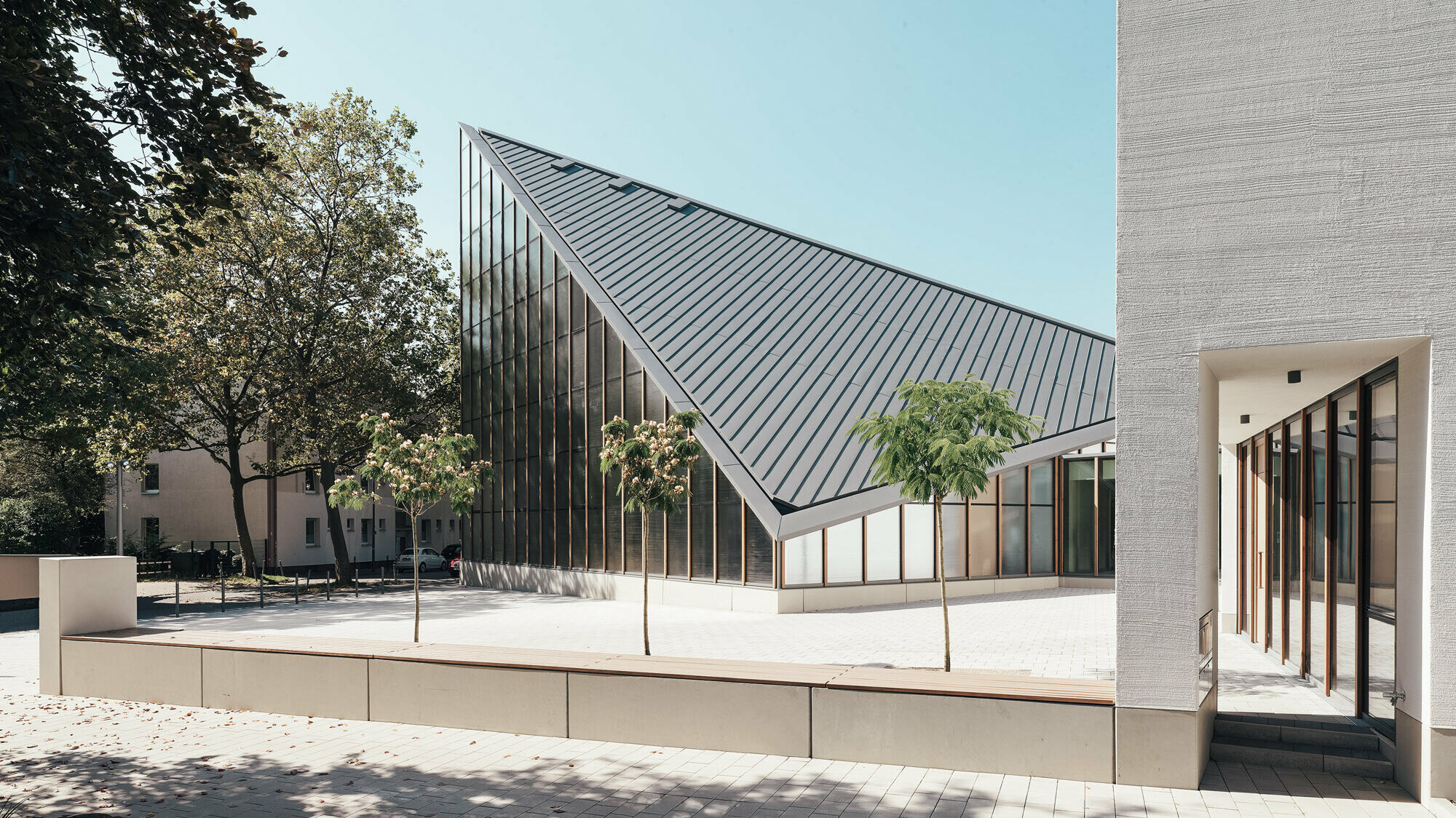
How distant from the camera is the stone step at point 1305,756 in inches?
311

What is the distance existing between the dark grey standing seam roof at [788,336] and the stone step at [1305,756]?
12603 mm

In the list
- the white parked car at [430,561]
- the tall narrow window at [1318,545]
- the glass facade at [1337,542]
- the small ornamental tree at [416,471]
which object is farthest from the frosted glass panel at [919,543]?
the white parked car at [430,561]

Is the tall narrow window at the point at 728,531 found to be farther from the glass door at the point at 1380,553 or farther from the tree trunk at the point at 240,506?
the tree trunk at the point at 240,506

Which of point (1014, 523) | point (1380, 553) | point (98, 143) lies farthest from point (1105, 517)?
point (98, 143)

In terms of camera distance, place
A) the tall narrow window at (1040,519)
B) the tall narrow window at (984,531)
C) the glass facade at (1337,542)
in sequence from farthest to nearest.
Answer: the tall narrow window at (1040,519)
the tall narrow window at (984,531)
the glass facade at (1337,542)

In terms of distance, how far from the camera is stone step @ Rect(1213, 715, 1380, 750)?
27.5 feet

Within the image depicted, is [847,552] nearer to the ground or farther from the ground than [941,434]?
nearer to the ground

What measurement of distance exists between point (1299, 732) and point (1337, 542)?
2358 mm

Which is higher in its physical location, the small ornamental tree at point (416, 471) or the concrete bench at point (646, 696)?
the small ornamental tree at point (416, 471)

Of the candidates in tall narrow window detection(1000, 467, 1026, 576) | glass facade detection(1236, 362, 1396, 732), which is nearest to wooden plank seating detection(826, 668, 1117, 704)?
glass facade detection(1236, 362, 1396, 732)

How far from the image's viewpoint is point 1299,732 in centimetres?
852

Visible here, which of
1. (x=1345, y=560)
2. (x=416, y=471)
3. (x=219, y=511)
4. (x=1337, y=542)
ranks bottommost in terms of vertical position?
(x=219, y=511)

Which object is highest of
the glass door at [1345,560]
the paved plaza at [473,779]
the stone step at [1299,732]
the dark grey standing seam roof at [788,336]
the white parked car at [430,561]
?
the dark grey standing seam roof at [788,336]

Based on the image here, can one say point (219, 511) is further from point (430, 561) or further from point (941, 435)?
point (941, 435)
